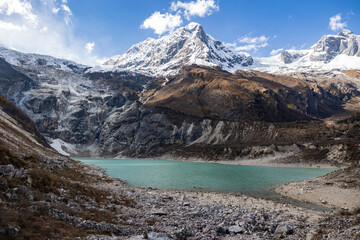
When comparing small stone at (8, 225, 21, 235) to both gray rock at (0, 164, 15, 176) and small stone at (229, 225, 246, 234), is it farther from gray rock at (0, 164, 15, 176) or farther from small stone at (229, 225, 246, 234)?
small stone at (229, 225, 246, 234)

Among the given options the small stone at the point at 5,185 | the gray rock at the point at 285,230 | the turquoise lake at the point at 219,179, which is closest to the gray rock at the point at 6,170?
the small stone at the point at 5,185

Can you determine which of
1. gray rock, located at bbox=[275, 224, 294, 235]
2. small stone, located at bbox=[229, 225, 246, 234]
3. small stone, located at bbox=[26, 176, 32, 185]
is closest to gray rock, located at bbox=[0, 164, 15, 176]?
small stone, located at bbox=[26, 176, 32, 185]

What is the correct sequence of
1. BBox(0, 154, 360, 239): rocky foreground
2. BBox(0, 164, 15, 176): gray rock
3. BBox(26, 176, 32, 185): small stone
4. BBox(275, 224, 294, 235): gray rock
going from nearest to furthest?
1. BBox(0, 154, 360, 239): rocky foreground
2. BBox(0, 164, 15, 176): gray rock
3. BBox(26, 176, 32, 185): small stone
4. BBox(275, 224, 294, 235): gray rock

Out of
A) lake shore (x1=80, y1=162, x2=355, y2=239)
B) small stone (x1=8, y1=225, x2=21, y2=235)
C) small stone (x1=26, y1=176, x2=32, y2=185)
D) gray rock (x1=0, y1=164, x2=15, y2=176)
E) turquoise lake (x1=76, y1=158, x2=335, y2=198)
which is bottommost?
turquoise lake (x1=76, y1=158, x2=335, y2=198)

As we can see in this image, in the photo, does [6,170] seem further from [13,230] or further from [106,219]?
[106,219]

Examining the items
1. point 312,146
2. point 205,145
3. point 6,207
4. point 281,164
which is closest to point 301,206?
point 6,207

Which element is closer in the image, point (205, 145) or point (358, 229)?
point (358, 229)

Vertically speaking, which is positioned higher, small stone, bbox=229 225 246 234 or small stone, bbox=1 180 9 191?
small stone, bbox=1 180 9 191

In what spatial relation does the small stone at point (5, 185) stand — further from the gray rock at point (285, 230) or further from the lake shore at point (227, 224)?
the gray rock at point (285, 230)

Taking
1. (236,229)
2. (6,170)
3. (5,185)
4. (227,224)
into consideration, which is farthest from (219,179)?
(5,185)

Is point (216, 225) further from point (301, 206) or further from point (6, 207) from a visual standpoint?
point (301, 206)

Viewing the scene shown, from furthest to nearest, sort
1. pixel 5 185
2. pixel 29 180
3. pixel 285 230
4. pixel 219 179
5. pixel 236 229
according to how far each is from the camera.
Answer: pixel 219 179 → pixel 236 229 → pixel 285 230 → pixel 29 180 → pixel 5 185
